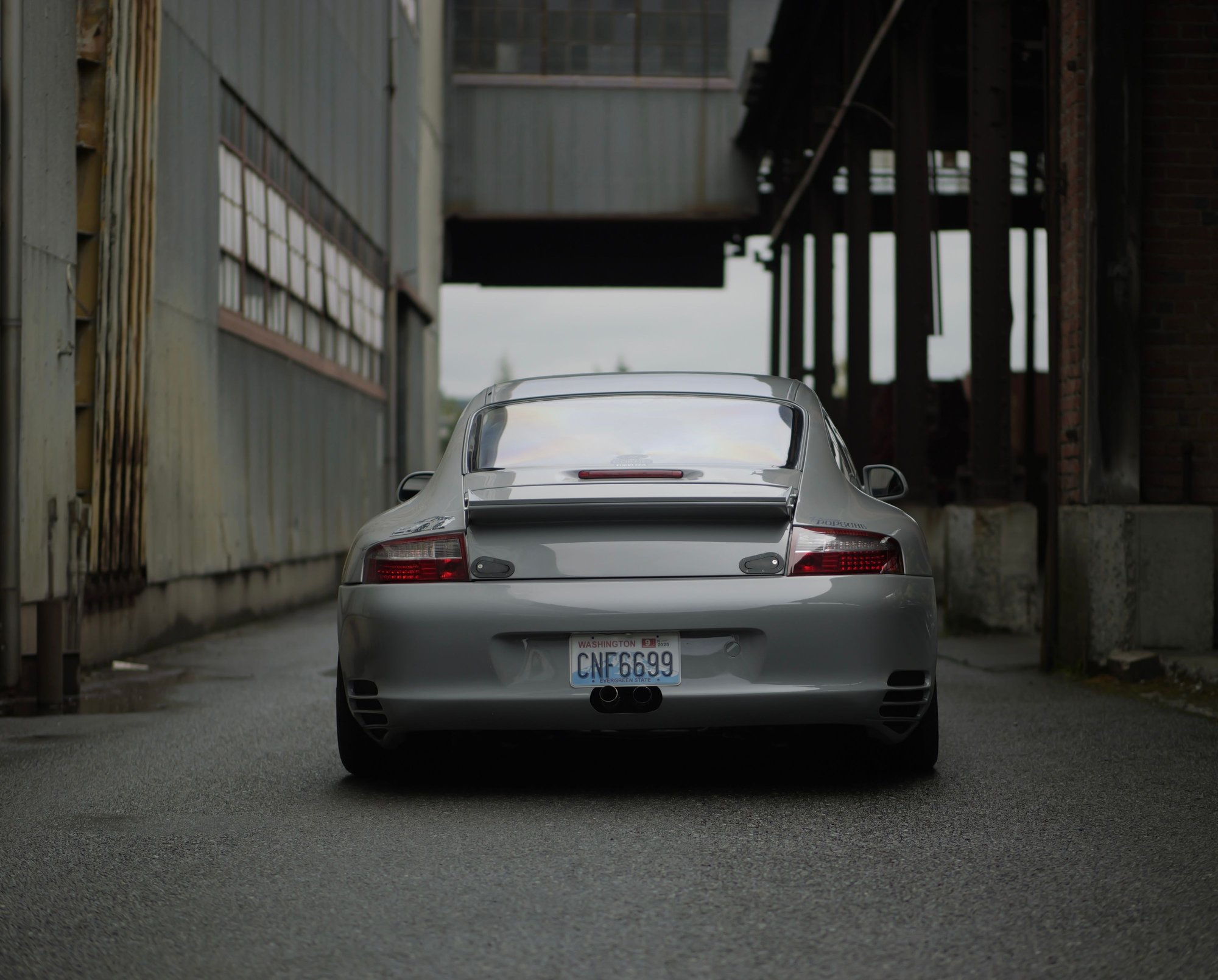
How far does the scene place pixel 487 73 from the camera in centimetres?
3156

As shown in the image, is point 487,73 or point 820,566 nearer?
point 820,566

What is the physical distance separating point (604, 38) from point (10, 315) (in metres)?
24.6

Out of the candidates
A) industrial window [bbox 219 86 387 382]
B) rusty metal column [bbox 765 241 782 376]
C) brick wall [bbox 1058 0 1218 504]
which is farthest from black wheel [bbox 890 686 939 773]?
rusty metal column [bbox 765 241 782 376]

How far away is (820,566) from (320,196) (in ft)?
54.2

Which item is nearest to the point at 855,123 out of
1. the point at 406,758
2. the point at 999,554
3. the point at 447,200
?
the point at 999,554

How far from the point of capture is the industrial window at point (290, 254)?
15.2 m

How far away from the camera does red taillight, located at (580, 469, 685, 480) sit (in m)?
5.30

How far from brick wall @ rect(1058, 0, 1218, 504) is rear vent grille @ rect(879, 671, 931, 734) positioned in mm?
4227

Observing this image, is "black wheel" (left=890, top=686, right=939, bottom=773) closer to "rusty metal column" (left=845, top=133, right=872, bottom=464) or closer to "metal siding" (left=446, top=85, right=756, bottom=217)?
"rusty metal column" (left=845, top=133, right=872, bottom=464)

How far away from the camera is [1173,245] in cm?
910

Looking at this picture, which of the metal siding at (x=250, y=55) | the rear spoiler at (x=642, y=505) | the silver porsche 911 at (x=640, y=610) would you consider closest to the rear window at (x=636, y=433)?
the silver porsche 911 at (x=640, y=610)

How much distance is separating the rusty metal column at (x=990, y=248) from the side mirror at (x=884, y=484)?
6.12m

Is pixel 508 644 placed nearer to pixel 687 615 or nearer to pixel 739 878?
pixel 687 615

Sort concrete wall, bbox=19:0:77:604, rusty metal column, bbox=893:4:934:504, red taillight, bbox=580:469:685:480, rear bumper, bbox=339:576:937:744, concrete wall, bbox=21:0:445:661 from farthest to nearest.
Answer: rusty metal column, bbox=893:4:934:504 < concrete wall, bbox=21:0:445:661 < concrete wall, bbox=19:0:77:604 < red taillight, bbox=580:469:685:480 < rear bumper, bbox=339:576:937:744
